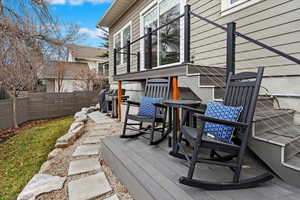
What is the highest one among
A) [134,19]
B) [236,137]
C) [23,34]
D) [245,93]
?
[134,19]

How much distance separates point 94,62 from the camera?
18.6 meters

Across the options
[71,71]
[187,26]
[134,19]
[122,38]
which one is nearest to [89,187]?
[187,26]

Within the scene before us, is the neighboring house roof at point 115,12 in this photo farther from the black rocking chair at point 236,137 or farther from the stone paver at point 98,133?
the black rocking chair at point 236,137

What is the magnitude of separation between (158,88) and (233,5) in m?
1.92

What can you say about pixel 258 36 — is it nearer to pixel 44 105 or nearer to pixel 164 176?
pixel 164 176

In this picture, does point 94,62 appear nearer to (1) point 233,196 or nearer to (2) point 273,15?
(2) point 273,15

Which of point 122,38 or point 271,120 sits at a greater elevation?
point 122,38

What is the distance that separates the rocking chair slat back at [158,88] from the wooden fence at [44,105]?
19.7 feet

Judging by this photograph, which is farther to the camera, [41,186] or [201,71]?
[201,71]

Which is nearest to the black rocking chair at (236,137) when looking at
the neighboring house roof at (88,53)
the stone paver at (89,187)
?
the stone paver at (89,187)

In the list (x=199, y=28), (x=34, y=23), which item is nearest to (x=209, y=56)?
(x=199, y=28)

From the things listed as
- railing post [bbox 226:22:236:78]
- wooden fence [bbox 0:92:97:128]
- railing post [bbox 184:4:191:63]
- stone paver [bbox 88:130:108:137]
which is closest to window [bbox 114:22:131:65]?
wooden fence [bbox 0:92:97:128]

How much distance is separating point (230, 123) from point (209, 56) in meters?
2.55

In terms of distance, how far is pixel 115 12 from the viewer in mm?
8086
